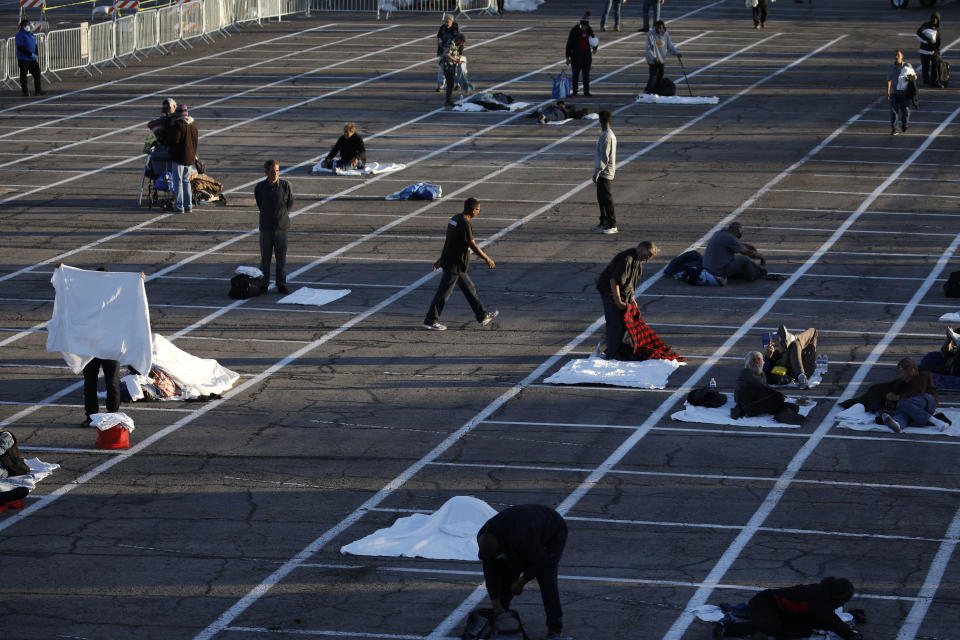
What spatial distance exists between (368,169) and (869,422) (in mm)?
15389

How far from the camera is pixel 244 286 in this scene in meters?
21.1

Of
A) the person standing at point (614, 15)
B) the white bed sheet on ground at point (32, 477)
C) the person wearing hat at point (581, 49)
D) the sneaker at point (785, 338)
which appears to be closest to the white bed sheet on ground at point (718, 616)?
the sneaker at point (785, 338)

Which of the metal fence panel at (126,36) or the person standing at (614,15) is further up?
the person standing at (614,15)

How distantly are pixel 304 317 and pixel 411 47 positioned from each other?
25873mm

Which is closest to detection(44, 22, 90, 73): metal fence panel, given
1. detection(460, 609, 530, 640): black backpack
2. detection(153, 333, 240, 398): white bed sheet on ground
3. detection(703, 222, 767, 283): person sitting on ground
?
detection(703, 222, 767, 283): person sitting on ground

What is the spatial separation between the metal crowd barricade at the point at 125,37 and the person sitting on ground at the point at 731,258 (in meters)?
26.1

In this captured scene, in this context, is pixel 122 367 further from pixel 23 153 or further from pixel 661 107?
pixel 661 107

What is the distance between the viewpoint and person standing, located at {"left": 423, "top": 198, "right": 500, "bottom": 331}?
63.0 ft

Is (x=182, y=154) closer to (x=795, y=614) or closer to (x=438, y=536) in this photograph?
(x=438, y=536)

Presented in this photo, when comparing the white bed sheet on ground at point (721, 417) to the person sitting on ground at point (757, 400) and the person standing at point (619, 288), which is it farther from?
the person standing at point (619, 288)

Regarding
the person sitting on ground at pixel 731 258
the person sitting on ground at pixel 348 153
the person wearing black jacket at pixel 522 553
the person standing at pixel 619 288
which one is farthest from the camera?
the person sitting on ground at pixel 348 153

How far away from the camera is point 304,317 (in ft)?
66.8

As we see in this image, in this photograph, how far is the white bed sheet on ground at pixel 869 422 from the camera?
1568 cm

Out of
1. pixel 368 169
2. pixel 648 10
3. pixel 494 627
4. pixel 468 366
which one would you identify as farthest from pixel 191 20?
pixel 494 627
